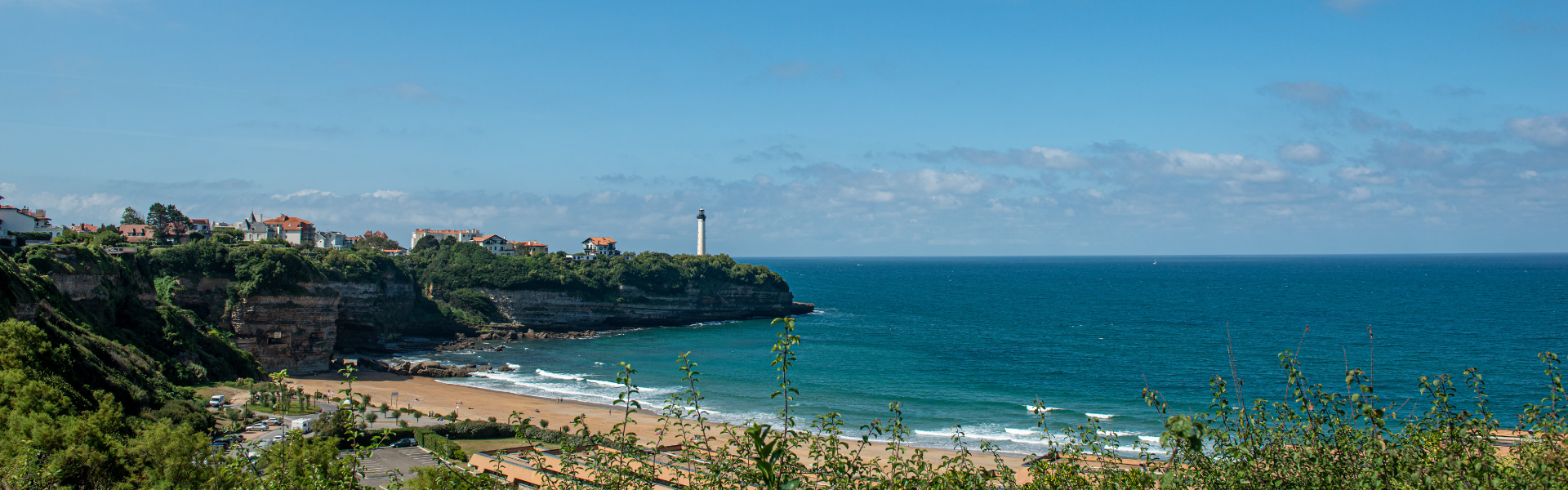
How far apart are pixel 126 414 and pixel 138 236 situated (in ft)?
224

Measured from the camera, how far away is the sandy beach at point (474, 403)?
47.1 metres

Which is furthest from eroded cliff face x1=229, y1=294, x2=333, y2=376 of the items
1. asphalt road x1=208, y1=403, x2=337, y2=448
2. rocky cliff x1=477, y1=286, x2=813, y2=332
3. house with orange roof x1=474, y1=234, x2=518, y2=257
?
house with orange roof x1=474, y1=234, x2=518, y2=257

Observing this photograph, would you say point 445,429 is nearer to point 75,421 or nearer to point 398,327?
point 75,421

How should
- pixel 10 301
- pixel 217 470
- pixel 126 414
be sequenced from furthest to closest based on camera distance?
pixel 10 301
pixel 126 414
pixel 217 470

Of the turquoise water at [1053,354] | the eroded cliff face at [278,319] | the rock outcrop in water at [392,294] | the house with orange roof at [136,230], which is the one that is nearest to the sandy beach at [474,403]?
the eroded cliff face at [278,319]

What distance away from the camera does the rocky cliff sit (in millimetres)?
92750

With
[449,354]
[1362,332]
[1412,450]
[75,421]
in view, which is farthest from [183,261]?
[1362,332]

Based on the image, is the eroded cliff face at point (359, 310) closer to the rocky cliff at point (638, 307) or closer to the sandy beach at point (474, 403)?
the rocky cliff at point (638, 307)

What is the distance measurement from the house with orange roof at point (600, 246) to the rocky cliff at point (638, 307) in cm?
4050

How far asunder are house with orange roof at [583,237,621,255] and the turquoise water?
4274 centimetres

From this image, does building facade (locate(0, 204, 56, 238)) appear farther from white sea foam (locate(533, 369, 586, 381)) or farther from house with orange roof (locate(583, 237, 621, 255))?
house with orange roof (locate(583, 237, 621, 255))

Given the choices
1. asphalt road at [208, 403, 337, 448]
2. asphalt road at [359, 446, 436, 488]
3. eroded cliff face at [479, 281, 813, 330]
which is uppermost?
eroded cliff face at [479, 281, 813, 330]

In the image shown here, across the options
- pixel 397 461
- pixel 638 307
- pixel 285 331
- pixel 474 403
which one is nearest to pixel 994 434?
pixel 397 461

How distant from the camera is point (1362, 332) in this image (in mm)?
79688
